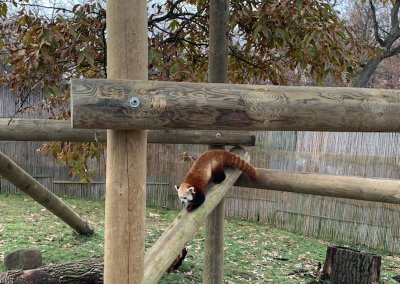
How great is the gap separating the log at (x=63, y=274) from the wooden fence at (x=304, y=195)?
3259 mm

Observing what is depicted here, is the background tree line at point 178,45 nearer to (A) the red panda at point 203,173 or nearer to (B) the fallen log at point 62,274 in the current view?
(A) the red panda at point 203,173

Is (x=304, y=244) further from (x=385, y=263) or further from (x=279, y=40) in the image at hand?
(x=279, y=40)

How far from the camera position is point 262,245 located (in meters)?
7.07

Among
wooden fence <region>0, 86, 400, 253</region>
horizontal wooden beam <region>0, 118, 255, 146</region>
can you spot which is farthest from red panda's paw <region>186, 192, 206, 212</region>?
wooden fence <region>0, 86, 400, 253</region>

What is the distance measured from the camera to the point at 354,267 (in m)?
5.43

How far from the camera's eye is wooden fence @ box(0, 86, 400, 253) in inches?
306

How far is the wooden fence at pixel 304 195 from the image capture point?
25.5ft

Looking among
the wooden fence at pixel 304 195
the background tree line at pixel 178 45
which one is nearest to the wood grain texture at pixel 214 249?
the background tree line at pixel 178 45

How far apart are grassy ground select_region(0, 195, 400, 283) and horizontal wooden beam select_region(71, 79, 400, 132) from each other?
3.43 m

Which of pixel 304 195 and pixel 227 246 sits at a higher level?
pixel 304 195

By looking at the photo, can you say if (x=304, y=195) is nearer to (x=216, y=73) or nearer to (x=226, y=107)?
(x=216, y=73)

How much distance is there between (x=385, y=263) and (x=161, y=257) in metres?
5.23

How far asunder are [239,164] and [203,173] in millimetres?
403

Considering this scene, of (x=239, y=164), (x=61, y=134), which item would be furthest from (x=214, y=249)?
(x=61, y=134)
